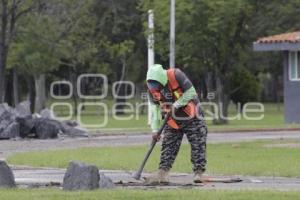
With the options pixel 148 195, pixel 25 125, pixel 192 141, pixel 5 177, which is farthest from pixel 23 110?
pixel 148 195

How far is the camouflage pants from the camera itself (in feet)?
45.8

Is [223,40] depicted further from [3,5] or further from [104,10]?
[104,10]

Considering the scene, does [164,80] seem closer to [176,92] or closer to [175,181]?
[176,92]

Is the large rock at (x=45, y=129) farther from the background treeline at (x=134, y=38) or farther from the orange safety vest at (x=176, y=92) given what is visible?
the orange safety vest at (x=176, y=92)

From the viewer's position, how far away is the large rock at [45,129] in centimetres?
3048

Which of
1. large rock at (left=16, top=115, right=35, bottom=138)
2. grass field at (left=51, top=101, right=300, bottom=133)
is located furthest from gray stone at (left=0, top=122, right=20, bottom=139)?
grass field at (left=51, top=101, right=300, bottom=133)

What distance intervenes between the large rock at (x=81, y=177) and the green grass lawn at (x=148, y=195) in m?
0.20

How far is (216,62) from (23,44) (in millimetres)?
13298

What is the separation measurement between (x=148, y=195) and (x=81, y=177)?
1.11m

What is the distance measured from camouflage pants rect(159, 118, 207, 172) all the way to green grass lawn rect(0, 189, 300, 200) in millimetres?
2133

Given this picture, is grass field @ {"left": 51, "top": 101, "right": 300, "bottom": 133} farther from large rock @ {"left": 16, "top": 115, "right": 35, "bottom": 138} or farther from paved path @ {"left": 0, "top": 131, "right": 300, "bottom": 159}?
paved path @ {"left": 0, "top": 131, "right": 300, "bottom": 159}

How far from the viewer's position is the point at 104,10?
6019cm

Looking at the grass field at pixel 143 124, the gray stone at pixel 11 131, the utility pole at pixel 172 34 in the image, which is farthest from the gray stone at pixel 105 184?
the utility pole at pixel 172 34

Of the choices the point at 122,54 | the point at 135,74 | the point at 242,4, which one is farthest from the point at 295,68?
the point at 135,74
